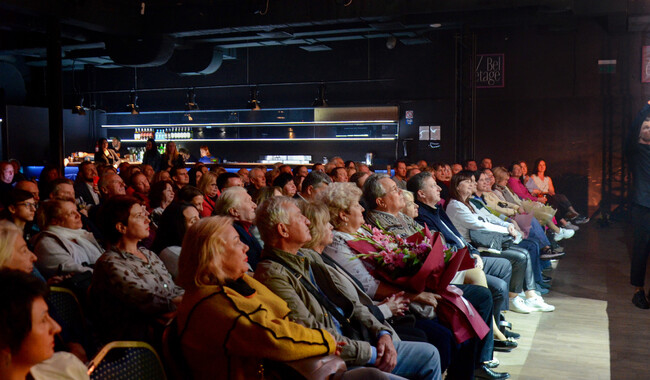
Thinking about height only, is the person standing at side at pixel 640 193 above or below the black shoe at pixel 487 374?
above

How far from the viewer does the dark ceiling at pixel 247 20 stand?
973 centimetres

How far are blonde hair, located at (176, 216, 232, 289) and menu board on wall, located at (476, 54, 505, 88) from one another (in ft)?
40.5

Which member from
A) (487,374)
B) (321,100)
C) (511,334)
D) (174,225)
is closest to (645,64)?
(321,100)

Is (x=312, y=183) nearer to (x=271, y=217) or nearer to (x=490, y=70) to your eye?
(x=271, y=217)

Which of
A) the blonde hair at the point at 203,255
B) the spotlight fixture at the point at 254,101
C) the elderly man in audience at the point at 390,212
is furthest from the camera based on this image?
the spotlight fixture at the point at 254,101

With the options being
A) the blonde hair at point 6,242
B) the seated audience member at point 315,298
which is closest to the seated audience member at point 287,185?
the seated audience member at point 315,298

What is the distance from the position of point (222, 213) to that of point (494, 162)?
10.9m

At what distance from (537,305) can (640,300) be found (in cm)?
100

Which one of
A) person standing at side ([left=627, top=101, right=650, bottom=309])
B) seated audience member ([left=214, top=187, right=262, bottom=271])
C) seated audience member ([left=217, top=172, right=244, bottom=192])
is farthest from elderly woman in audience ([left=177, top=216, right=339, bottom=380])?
person standing at side ([left=627, top=101, right=650, bottom=309])

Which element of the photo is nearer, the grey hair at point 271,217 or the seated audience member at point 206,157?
the grey hair at point 271,217

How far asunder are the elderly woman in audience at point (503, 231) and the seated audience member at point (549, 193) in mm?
5202

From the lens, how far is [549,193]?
11.7 meters

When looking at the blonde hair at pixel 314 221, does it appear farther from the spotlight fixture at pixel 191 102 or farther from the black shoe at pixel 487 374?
the spotlight fixture at pixel 191 102

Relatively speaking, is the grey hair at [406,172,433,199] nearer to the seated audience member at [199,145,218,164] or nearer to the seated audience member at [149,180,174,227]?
the seated audience member at [149,180,174,227]
